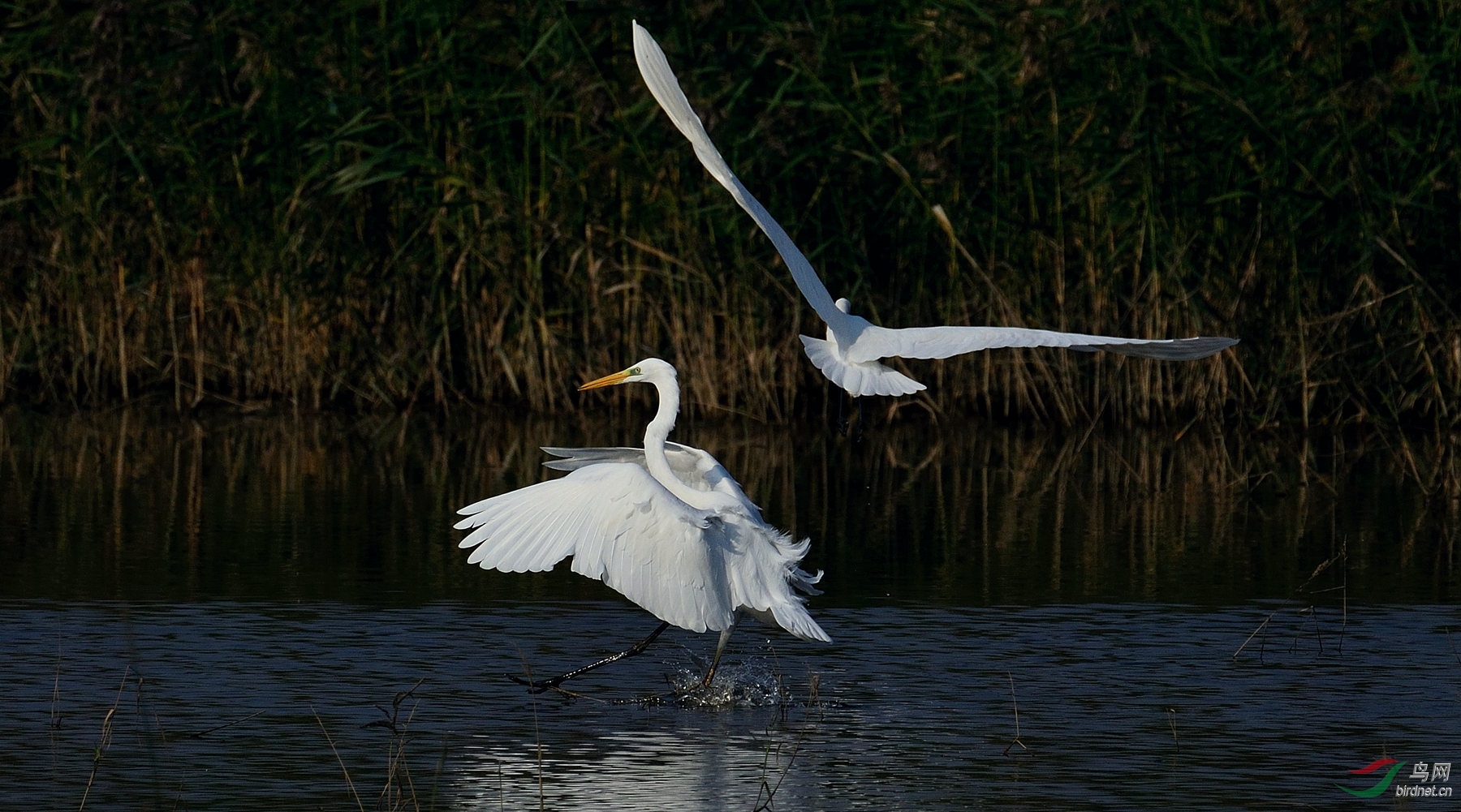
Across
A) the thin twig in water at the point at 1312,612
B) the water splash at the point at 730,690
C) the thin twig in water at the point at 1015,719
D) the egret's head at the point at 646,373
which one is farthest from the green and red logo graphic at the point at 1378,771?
the egret's head at the point at 646,373

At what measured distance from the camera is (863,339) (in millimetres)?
7043

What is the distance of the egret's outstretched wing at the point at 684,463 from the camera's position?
21.9ft

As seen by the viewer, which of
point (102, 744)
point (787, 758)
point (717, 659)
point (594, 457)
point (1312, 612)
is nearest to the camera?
point (102, 744)

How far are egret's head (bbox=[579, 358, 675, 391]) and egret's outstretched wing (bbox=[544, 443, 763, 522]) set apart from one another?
0.85 feet

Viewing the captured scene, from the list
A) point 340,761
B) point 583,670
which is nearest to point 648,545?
point 583,670

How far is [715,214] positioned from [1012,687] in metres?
6.61

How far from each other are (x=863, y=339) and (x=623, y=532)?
1.25 m

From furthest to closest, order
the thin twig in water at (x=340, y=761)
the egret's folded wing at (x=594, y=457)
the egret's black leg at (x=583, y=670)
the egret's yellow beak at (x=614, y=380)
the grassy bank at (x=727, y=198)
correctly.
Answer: the grassy bank at (x=727, y=198)
the egret's yellow beak at (x=614, y=380)
the egret's folded wing at (x=594, y=457)
the egret's black leg at (x=583, y=670)
the thin twig in water at (x=340, y=761)

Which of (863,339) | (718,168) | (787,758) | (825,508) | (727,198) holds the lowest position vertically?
(787,758)

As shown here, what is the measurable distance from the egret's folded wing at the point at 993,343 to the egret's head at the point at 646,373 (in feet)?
2.00

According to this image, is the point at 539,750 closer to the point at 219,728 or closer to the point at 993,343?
the point at 219,728

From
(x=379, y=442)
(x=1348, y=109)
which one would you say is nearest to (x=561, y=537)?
(x=379, y=442)

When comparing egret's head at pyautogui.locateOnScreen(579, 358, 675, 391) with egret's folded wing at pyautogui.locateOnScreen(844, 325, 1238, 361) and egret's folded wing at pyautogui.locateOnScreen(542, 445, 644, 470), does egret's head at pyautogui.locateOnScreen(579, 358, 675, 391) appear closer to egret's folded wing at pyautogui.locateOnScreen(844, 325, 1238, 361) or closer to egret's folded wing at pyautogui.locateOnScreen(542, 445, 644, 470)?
egret's folded wing at pyautogui.locateOnScreen(542, 445, 644, 470)

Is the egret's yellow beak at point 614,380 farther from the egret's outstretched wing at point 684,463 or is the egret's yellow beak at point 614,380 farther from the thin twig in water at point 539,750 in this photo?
the thin twig in water at point 539,750
